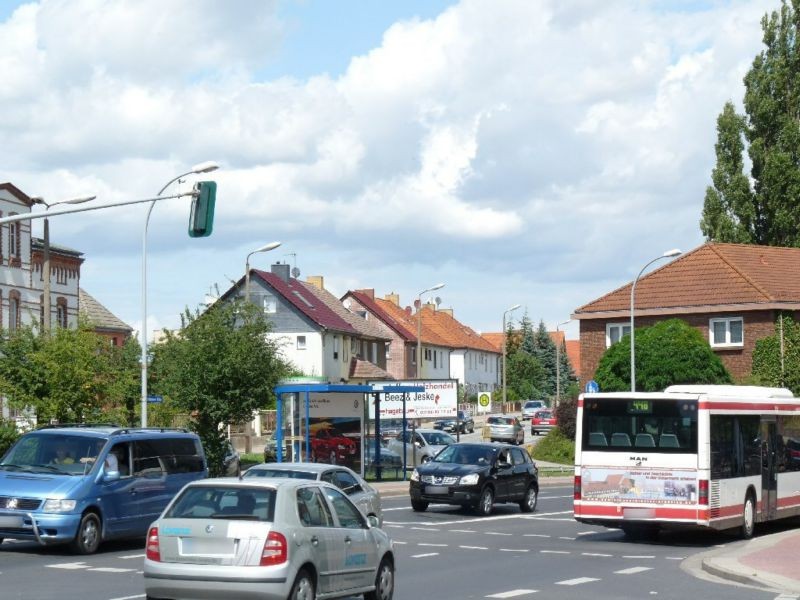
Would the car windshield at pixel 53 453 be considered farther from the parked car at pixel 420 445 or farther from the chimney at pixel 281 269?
the chimney at pixel 281 269

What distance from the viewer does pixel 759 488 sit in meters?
25.4

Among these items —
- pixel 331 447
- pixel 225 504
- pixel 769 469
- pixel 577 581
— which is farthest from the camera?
pixel 331 447

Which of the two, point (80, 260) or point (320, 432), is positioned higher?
point (80, 260)

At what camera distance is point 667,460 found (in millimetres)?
23078

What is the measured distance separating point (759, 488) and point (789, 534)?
3.34 ft

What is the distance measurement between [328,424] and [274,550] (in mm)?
27980

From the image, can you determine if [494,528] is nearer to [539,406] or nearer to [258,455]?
[258,455]

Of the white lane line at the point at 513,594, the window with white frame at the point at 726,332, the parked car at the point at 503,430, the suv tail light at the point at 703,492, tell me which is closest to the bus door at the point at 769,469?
the suv tail light at the point at 703,492

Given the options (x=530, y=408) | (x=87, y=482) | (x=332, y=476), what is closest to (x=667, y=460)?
(x=332, y=476)

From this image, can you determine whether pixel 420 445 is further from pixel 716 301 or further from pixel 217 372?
pixel 716 301

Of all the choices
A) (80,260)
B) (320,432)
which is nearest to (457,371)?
(80,260)


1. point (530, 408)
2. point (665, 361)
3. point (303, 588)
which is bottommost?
point (303, 588)

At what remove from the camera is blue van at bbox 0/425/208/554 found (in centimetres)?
1923

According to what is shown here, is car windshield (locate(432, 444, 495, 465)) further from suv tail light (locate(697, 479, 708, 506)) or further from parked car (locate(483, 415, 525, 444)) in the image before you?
parked car (locate(483, 415, 525, 444))
